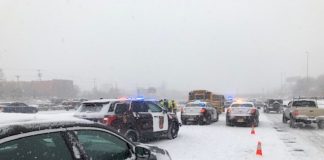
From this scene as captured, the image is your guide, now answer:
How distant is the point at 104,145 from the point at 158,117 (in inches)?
444

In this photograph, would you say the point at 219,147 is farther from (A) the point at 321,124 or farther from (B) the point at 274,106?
(B) the point at 274,106

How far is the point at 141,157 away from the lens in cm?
501

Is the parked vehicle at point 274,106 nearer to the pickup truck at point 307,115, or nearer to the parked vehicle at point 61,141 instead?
the pickup truck at point 307,115

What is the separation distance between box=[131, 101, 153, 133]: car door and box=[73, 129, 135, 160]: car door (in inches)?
371

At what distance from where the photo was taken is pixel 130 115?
14219 mm

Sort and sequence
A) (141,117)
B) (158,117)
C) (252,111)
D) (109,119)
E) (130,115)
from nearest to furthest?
(109,119) → (130,115) → (141,117) → (158,117) → (252,111)

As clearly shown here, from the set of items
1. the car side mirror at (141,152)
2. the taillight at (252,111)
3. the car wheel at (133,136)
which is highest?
the car side mirror at (141,152)

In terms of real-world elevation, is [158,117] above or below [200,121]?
above

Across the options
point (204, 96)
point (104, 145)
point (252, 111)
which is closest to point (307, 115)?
point (252, 111)

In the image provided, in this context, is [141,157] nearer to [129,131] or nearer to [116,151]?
[116,151]

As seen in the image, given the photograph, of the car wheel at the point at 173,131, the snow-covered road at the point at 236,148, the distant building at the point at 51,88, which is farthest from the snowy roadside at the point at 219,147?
the distant building at the point at 51,88

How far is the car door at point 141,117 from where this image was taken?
14.5 meters

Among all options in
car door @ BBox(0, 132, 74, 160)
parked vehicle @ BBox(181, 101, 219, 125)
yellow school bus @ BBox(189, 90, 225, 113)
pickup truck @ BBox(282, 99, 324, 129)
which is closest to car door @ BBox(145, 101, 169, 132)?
parked vehicle @ BBox(181, 101, 219, 125)

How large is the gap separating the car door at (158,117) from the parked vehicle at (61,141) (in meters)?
10.8
